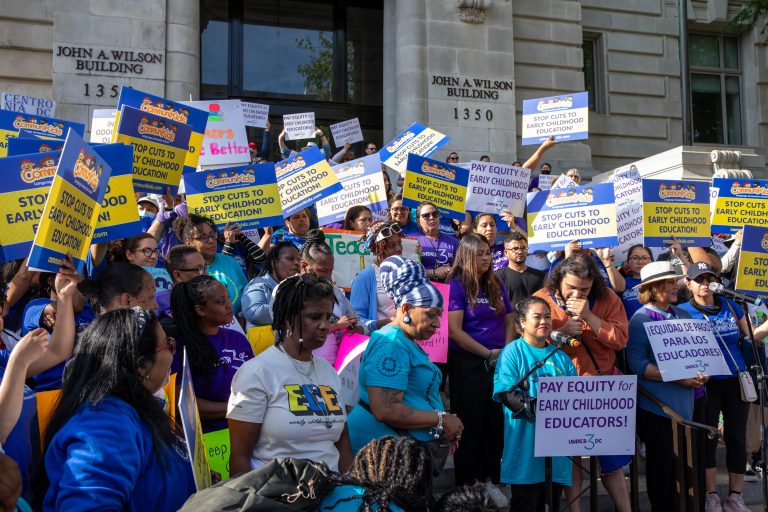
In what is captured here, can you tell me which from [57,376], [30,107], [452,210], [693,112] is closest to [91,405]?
[57,376]

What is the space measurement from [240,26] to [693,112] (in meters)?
11.9

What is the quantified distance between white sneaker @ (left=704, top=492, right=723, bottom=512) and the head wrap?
10.4ft

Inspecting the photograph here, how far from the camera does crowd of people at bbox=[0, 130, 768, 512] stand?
9.14ft

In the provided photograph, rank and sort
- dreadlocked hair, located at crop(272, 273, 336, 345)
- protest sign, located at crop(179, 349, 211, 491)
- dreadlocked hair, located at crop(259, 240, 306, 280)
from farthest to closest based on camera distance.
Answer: dreadlocked hair, located at crop(259, 240, 306, 280)
dreadlocked hair, located at crop(272, 273, 336, 345)
protest sign, located at crop(179, 349, 211, 491)

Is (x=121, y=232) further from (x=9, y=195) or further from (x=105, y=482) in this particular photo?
(x=105, y=482)

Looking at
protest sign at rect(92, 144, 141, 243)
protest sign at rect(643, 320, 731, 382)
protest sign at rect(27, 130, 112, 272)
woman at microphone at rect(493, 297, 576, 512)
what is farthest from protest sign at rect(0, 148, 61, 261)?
protest sign at rect(643, 320, 731, 382)

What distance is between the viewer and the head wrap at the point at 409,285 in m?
4.17

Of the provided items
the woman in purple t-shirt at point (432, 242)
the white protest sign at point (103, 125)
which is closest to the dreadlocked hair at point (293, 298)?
the woman in purple t-shirt at point (432, 242)

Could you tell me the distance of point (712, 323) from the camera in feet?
21.0

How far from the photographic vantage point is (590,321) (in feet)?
18.2

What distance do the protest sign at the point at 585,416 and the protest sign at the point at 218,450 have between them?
5.90ft

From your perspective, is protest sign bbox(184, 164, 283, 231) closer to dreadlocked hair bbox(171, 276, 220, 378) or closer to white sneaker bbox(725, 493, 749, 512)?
dreadlocked hair bbox(171, 276, 220, 378)

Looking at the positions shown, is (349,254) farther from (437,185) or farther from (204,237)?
(437,185)

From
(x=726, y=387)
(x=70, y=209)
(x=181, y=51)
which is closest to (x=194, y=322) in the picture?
(x=70, y=209)
